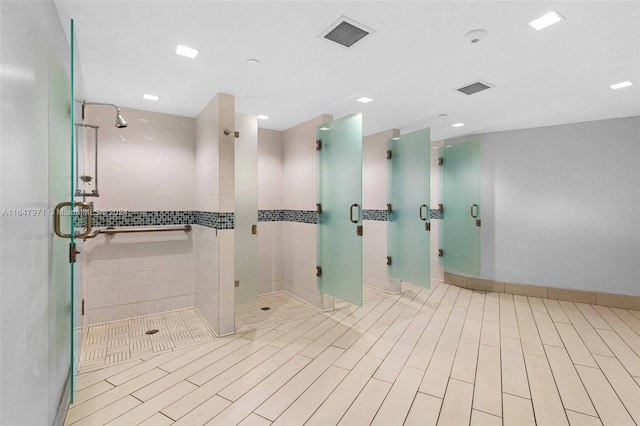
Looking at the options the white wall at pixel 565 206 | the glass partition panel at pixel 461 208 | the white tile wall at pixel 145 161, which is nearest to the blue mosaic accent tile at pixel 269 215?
the white tile wall at pixel 145 161

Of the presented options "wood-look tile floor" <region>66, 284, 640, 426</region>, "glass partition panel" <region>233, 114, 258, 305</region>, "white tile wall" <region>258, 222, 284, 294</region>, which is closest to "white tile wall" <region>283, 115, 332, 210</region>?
"white tile wall" <region>258, 222, 284, 294</region>

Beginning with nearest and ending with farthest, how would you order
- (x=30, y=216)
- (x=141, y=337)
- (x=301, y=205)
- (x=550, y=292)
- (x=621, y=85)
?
(x=30, y=216)
(x=621, y=85)
(x=141, y=337)
(x=301, y=205)
(x=550, y=292)

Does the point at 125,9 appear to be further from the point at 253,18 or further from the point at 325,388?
the point at 325,388

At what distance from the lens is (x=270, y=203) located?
173 inches

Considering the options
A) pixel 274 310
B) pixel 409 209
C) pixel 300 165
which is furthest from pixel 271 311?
pixel 409 209

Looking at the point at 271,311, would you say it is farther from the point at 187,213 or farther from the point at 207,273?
the point at 187,213

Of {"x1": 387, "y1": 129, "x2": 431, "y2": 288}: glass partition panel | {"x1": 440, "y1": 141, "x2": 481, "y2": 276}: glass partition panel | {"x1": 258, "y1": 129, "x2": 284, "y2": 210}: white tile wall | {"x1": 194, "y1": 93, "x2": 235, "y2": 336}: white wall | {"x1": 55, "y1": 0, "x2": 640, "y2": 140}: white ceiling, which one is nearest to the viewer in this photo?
{"x1": 55, "y1": 0, "x2": 640, "y2": 140}: white ceiling

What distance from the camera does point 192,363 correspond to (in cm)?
244

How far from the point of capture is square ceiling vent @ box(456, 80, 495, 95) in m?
2.75

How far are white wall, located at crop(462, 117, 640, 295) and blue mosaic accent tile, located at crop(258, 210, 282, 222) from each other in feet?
10.1

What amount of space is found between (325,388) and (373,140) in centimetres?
348

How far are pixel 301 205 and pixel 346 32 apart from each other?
2.39m

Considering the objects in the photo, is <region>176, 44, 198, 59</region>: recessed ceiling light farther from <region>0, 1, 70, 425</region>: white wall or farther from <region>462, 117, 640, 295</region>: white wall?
<region>462, 117, 640, 295</region>: white wall

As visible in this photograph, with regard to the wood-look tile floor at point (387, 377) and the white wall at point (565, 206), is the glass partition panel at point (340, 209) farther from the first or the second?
the white wall at point (565, 206)
